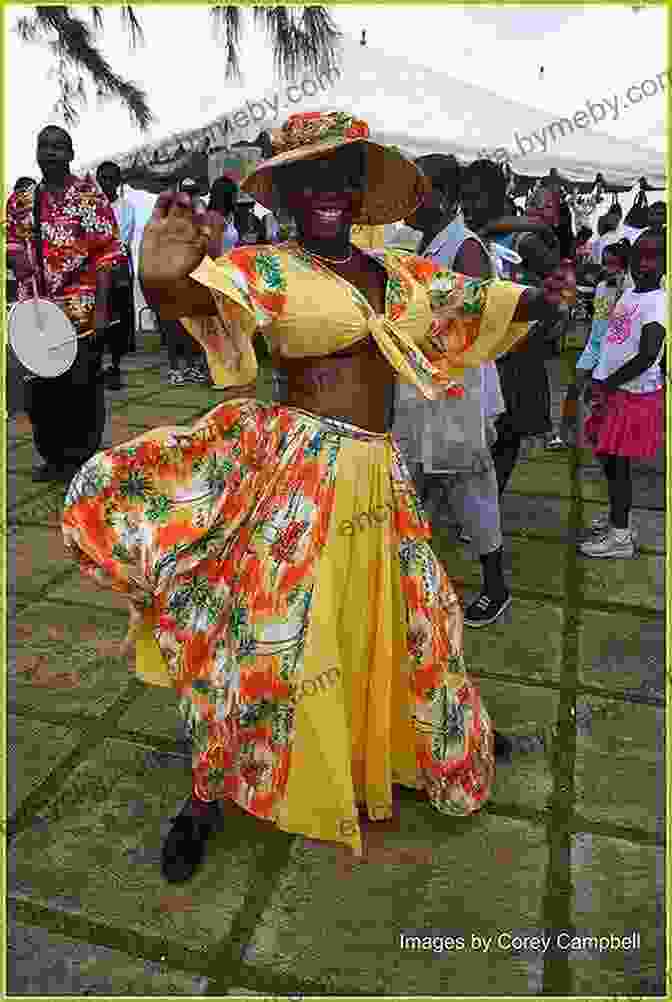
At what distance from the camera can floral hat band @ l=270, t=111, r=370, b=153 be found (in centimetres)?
202

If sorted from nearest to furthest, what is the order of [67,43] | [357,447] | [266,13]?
[357,447], [266,13], [67,43]

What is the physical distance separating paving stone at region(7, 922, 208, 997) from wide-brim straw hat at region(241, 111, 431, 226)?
1.92 meters

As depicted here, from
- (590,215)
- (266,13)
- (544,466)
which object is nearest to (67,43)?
(266,13)

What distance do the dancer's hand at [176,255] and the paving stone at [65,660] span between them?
1675 millimetres

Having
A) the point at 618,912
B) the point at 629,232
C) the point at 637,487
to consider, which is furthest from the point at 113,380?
the point at 618,912

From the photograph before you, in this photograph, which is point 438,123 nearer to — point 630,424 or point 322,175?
point 630,424

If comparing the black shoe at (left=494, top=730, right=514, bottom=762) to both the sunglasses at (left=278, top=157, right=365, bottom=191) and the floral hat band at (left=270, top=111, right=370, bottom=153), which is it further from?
the floral hat band at (left=270, top=111, right=370, bottom=153)

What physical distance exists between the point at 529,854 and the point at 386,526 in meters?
1.02

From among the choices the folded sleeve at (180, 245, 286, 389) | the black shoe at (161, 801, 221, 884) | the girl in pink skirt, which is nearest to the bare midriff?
the folded sleeve at (180, 245, 286, 389)

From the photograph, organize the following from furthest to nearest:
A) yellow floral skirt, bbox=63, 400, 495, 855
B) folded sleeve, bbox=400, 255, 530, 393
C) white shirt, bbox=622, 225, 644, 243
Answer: white shirt, bbox=622, 225, 644, 243 < folded sleeve, bbox=400, 255, 530, 393 < yellow floral skirt, bbox=63, 400, 495, 855

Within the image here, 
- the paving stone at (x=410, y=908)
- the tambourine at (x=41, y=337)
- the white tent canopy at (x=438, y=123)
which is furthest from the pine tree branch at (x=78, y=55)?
the paving stone at (x=410, y=908)

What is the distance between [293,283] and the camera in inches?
78.3

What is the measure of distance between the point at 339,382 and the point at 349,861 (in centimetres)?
131

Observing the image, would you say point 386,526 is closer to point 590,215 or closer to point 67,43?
point 67,43
